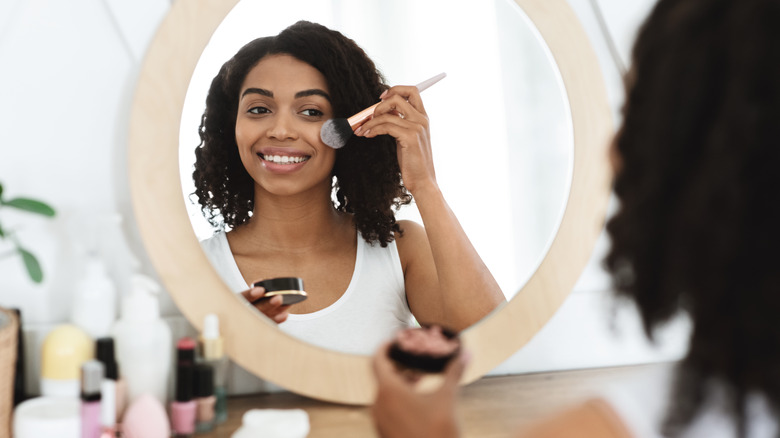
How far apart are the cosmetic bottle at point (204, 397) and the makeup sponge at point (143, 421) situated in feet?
0.13

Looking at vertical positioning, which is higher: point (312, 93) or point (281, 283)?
point (312, 93)

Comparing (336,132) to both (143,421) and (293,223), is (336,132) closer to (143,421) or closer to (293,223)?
(293,223)

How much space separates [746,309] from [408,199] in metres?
0.45

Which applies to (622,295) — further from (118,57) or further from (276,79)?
(118,57)

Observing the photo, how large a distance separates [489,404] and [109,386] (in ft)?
1.40

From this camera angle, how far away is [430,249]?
0.79m

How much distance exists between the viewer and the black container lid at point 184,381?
0.68m

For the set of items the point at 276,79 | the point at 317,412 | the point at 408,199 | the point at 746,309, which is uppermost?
the point at 276,79

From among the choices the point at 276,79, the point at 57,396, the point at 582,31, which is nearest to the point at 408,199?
the point at 276,79

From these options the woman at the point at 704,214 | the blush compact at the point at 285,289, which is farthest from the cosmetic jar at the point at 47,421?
the woman at the point at 704,214

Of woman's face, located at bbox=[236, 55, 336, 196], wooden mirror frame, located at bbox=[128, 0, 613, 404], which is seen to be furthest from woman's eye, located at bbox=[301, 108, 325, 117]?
wooden mirror frame, located at bbox=[128, 0, 613, 404]

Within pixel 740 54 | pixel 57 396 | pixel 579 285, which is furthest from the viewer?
pixel 579 285

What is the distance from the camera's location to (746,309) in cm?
38

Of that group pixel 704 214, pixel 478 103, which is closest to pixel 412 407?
pixel 704 214
